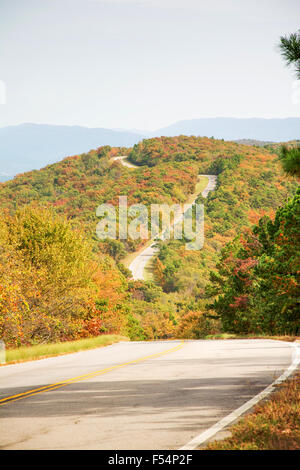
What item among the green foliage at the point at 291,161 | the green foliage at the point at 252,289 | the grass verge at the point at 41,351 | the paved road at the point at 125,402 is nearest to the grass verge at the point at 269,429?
the paved road at the point at 125,402

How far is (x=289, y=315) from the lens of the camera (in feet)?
71.6

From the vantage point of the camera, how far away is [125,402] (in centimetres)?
912

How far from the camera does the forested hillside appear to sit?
3138 centimetres

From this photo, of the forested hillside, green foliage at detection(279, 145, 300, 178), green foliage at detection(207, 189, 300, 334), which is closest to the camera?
green foliage at detection(279, 145, 300, 178)

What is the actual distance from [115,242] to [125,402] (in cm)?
10010

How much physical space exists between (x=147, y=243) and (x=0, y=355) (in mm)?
103053

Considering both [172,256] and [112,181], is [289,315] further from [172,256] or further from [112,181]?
[112,181]

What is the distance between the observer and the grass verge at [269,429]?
5820 mm

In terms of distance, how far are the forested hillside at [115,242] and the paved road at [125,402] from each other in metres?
3.96

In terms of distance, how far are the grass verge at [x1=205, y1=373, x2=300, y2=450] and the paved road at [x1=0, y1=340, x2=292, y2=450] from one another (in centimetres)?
49

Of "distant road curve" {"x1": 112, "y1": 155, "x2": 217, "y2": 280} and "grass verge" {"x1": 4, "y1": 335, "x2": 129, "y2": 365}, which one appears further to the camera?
"distant road curve" {"x1": 112, "y1": 155, "x2": 217, "y2": 280}

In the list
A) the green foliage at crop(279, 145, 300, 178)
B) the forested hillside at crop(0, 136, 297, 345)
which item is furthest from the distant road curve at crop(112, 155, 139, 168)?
the green foliage at crop(279, 145, 300, 178)

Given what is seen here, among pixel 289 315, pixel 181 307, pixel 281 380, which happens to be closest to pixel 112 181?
pixel 181 307

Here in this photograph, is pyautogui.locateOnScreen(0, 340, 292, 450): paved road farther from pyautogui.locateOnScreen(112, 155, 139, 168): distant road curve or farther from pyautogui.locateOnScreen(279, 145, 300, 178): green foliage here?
pyautogui.locateOnScreen(112, 155, 139, 168): distant road curve
